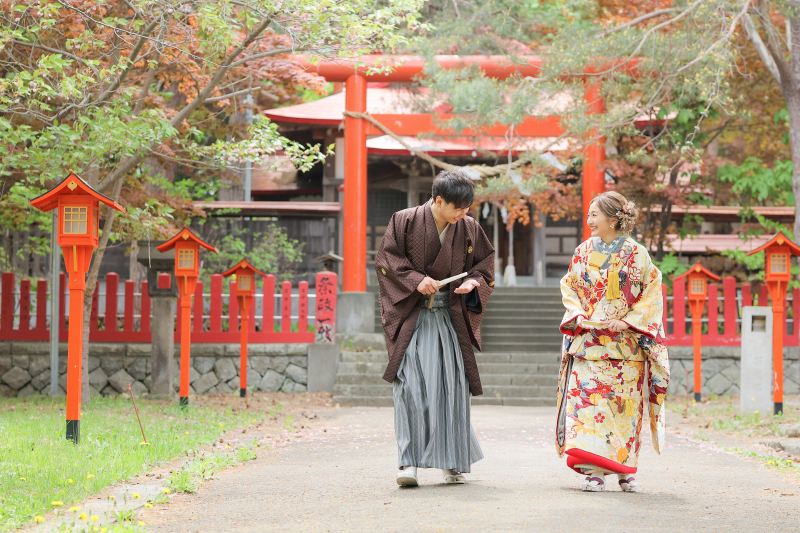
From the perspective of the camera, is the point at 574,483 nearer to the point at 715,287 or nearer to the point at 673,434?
the point at 673,434

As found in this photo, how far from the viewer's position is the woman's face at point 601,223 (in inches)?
193

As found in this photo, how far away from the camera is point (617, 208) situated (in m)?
4.88

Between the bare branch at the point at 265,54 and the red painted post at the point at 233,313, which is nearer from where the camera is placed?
the bare branch at the point at 265,54

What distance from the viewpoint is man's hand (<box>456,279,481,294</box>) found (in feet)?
15.8

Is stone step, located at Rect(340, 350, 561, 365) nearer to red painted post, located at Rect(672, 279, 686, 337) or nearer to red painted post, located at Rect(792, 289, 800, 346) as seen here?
red painted post, located at Rect(672, 279, 686, 337)

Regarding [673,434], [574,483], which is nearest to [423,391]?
[574,483]

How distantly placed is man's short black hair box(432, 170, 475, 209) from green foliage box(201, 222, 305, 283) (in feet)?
39.7

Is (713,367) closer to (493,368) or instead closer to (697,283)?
(697,283)

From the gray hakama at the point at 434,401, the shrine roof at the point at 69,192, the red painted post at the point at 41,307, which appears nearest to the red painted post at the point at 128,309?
the red painted post at the point at 41,307

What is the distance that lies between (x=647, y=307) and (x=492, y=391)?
7377 mm

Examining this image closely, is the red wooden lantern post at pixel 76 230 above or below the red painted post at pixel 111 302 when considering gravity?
above

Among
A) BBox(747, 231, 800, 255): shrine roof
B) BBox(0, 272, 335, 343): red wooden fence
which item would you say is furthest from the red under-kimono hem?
BBox(0, 272, 335, 343): red wooden fence

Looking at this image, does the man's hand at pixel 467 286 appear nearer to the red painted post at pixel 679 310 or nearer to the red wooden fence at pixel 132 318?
the red wooden fence at pixel 132 318

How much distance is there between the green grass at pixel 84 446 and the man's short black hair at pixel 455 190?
2708mm
